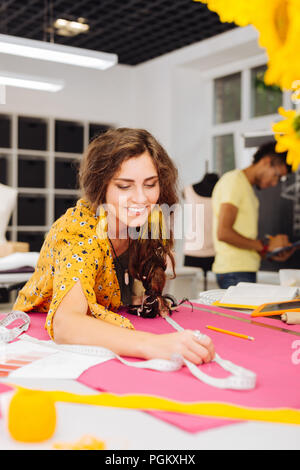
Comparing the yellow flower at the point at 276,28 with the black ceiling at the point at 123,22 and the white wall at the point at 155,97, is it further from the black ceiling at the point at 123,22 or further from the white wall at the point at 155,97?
the white wall at the point at 155,97

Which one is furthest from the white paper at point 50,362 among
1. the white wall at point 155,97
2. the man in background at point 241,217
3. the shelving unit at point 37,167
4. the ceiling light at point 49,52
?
the white wall at point 155,97

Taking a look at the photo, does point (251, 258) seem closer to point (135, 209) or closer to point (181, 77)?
point (135, 209)

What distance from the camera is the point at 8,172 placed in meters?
5.58

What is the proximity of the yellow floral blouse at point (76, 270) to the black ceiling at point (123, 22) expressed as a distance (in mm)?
3688

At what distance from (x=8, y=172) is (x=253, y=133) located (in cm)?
272

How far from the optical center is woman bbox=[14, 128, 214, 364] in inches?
36.1

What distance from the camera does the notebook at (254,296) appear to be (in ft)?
4.90

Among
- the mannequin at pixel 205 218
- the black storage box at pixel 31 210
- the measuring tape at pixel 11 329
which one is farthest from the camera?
the black storage box at pixel 31 210

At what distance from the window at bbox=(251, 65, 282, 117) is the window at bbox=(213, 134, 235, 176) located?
1.44 ft

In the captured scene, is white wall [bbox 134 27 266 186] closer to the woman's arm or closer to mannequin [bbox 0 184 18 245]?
mannequin [bbox 0 184 18 245]

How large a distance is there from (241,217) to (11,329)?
171 centimetres

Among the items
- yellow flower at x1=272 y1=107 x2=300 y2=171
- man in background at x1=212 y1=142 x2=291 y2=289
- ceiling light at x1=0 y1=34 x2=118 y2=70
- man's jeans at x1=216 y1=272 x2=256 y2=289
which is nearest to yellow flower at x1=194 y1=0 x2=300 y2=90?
yellow flower at x1=272 y1=107 x2=300 y2=171

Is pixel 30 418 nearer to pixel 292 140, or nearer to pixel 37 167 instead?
pixel 292 140
